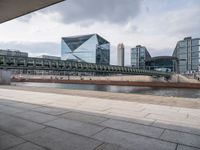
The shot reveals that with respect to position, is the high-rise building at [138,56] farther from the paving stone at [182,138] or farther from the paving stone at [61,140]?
the paving stone at [61,140]

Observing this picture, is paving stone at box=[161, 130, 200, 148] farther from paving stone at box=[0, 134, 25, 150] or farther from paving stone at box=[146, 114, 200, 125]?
paving stone at box=[0, 134, 25, 150]

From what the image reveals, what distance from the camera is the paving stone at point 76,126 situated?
4726 millimetres

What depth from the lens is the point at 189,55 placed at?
135 metres

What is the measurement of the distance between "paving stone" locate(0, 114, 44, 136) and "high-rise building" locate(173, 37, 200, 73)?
13833 centimetres

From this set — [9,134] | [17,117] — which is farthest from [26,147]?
[17,117]

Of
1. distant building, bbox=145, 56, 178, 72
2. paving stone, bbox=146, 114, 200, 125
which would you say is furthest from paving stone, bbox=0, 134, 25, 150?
distant building, bbox=145, 56, 178, 72

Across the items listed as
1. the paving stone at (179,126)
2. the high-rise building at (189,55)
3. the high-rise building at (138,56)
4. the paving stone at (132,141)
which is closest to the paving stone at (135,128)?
the paving stone at (132,141)

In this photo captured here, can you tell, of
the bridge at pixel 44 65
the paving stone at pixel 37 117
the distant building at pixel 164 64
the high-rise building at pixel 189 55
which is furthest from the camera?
the high-rise building at pixel 189 55

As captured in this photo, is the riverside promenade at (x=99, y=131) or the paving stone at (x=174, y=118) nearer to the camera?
the riverside promenade at (x=99, y=131)

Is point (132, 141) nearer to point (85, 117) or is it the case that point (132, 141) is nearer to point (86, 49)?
point (85, 117)

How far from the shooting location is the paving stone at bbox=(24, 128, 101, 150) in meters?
3.73

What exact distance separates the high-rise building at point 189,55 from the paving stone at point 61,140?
13872 cm

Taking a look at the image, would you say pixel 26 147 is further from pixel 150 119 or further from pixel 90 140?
pixel 150 119

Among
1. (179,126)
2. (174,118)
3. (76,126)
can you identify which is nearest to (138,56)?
(174,118)
